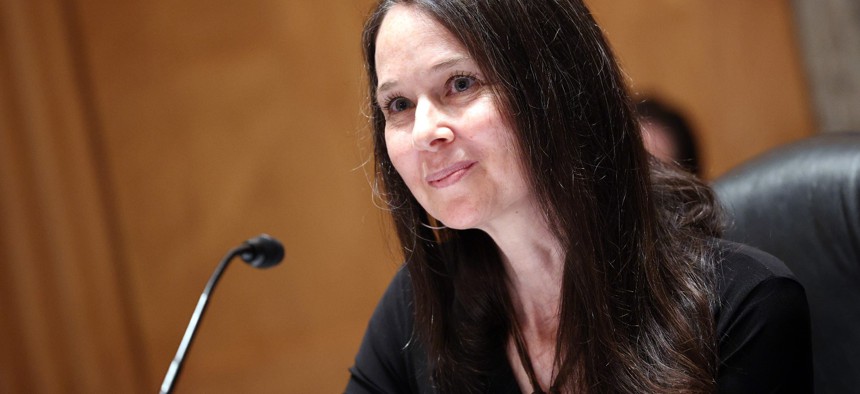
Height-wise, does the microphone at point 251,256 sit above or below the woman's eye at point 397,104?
below

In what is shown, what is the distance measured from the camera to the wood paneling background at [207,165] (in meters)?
2.85

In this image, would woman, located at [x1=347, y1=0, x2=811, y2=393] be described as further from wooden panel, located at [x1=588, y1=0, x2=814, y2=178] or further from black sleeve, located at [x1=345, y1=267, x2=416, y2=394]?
wooden panel, located at [x1=588, y1=0, x2=814, y2=178]

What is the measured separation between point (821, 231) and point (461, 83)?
640 millimetres

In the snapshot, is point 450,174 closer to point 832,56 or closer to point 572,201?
point 572,201

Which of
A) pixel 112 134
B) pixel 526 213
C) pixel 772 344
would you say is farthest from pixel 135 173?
pixel 772 344

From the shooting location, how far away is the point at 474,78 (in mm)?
1360

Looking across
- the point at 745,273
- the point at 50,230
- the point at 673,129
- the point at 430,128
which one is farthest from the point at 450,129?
the point at 673,129

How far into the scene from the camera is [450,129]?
1.36m

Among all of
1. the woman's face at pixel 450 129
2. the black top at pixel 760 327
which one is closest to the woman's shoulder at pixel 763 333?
the black top at pixel 760 327

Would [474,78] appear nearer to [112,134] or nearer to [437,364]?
[437,364]

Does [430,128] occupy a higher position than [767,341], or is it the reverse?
[430,128]

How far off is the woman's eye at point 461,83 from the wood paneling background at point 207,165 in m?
1.57

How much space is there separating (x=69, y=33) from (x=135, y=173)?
463mm

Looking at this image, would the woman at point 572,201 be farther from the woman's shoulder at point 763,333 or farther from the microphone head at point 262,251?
the microphone head at point 262,251
